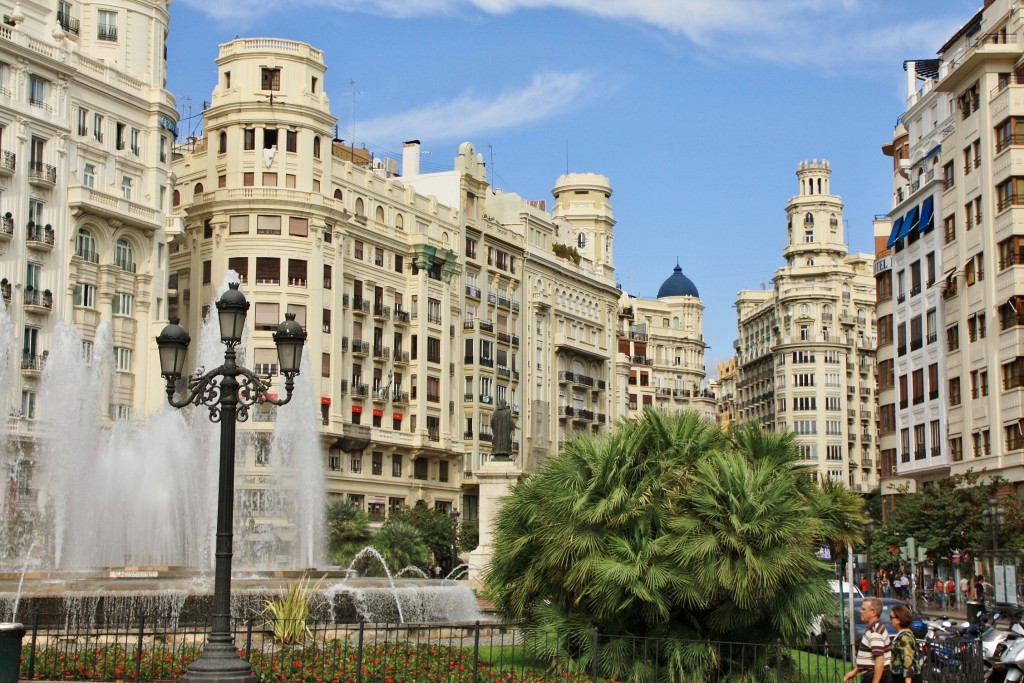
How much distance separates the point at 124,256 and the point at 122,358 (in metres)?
4.47

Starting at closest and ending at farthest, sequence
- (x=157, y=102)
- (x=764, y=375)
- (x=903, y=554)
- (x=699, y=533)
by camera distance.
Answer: (x=699, y=533) < (x=903, y=554) < (x=157, y=102) < (x=764, y=375)

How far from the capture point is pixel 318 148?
70625mm

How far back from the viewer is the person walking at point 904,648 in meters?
16.9

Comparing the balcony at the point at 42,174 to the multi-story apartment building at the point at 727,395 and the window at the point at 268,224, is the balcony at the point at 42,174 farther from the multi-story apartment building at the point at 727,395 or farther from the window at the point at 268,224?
the multi-story apartment building at the point at 727,395

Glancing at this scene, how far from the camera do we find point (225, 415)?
56.5ft

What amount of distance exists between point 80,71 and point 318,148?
1457 centimetres

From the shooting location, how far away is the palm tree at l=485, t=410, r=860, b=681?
2092 centimetres

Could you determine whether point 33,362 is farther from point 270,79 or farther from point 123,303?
point 270,79

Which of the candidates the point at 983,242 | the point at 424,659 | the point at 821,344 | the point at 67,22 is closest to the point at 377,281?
the point at 67,22

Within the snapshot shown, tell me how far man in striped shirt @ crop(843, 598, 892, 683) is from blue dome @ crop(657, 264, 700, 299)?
479 feet

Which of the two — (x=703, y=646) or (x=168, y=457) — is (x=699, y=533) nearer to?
(x=703, y=646)

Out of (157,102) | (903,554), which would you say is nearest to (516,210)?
(157,102)

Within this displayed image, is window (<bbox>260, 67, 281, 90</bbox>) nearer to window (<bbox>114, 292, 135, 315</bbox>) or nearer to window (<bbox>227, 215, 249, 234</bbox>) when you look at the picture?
window (<bbox>227, 215, 249, 234</bbox>)

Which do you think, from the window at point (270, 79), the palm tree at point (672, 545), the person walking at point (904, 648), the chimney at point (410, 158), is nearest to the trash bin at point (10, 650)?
the palm tree at point (672, 545)
